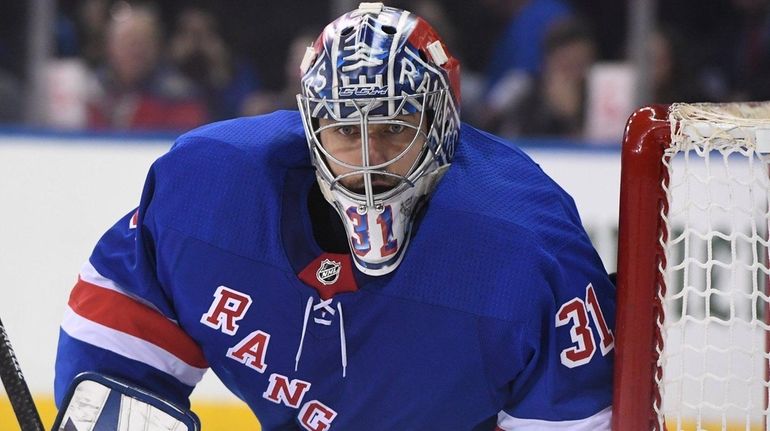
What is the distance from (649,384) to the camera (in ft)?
6.48

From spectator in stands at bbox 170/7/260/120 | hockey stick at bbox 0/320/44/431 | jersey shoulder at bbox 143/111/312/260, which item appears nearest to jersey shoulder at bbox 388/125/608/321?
jersey shoulder at bbox 143/111/312/260

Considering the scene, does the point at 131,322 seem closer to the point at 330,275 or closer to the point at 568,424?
the point at 330,275

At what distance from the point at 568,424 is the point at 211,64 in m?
2.78

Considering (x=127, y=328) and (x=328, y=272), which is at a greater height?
(x=328, y=272)

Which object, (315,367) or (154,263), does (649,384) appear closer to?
(315,367)

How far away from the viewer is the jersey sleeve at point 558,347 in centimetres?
196

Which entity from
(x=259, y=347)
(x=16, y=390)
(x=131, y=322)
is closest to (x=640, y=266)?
(x=259, y=347)

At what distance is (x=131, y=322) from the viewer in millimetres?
2131

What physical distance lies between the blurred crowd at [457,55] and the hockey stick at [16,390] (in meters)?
2.43

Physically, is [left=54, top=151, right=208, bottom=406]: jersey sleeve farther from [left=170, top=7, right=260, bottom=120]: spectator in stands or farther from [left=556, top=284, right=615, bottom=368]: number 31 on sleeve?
[left=170, top=7, right=260, bottom=120]: spectator in stands

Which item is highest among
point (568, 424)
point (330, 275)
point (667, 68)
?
point (667, 68)

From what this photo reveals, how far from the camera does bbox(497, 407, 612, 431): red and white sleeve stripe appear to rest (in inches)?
78.3

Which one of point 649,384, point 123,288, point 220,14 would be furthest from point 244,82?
point 649,384

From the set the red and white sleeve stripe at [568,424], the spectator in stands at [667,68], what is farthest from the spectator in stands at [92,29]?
the red and white sleeve stripe at [568,424]
